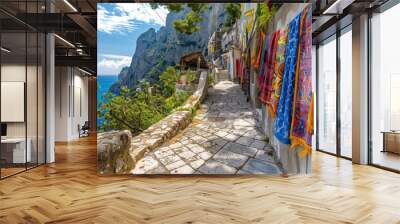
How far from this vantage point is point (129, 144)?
5.96m

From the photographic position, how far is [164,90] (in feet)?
20.0

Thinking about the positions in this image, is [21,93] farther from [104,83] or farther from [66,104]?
[66,104]

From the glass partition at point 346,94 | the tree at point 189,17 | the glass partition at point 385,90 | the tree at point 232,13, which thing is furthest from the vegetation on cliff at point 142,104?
the glass partition at point 346,94

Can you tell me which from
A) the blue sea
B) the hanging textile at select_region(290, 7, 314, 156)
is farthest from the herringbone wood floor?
the blue sea

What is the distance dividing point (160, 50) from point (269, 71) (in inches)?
71.5

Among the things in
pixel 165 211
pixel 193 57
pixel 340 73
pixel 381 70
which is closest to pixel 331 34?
pixel 340 73

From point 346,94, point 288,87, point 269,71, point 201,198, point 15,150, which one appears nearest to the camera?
point 201,198

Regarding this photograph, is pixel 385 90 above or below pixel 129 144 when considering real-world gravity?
above

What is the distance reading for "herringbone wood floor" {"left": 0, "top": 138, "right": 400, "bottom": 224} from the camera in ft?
12.2

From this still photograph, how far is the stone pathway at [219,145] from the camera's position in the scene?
5988mm

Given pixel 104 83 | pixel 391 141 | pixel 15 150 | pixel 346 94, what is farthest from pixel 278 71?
pixel 15 150

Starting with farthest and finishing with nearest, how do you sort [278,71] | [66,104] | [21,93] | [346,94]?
[66,104] → [346,94] → [21,93] → [278,71]

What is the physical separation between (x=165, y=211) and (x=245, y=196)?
117 centimetres

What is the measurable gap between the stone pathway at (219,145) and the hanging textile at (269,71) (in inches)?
12.3
